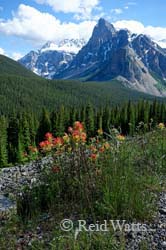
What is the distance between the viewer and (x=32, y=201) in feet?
21.6

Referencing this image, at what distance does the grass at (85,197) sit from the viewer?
5.14 m

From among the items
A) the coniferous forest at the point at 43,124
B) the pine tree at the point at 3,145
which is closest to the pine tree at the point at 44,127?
the coniferous forest at the point at 43,124

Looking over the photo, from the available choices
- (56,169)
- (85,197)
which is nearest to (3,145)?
(56,169)

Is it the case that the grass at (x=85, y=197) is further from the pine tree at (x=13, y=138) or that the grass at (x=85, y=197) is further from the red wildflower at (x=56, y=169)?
the pine tree at (x=13, y=138)

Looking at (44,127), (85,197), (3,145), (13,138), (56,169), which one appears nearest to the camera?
(85,197)

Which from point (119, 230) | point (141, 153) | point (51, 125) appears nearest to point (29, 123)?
point (51, 125)

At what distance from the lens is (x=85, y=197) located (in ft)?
A: 20.1

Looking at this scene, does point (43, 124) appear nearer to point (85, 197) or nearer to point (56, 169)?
point (56, 169)

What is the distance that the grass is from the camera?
16.9ft

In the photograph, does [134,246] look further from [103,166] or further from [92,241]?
[103,166]

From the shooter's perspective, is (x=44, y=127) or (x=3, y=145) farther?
(x=44, y=127)

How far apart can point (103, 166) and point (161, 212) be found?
1303 millimetres

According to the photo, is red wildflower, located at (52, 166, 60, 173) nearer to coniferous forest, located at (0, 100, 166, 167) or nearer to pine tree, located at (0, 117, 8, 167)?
coniferous forest, located at (0, 100, 166, 167)

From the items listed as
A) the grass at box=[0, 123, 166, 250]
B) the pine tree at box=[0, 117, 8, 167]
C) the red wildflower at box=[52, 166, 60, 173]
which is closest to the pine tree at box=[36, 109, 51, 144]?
the pine tree at box=[0, 117, 8, 167]
